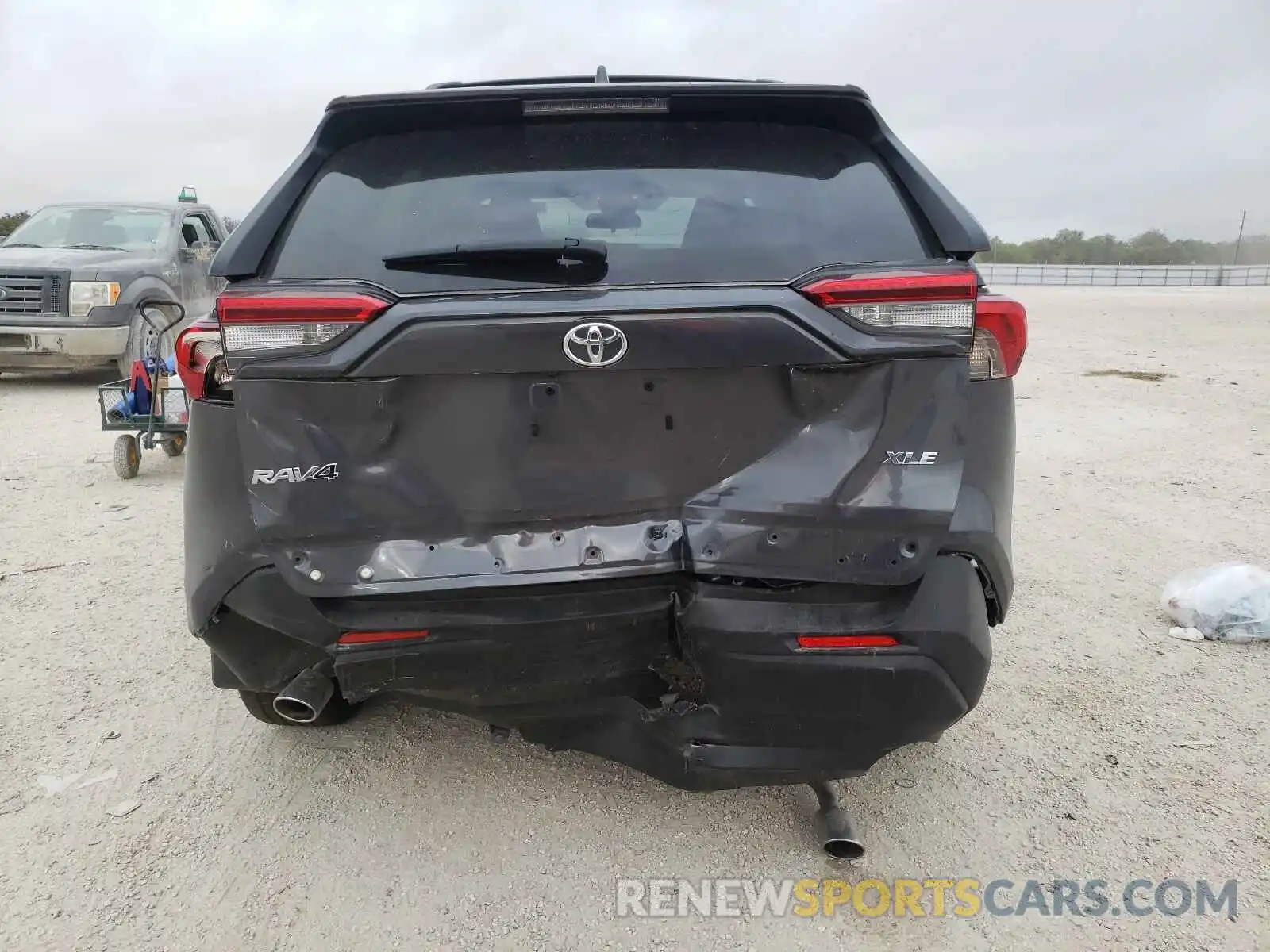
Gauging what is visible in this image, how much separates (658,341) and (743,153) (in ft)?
2.21

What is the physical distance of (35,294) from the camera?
30.6 feet

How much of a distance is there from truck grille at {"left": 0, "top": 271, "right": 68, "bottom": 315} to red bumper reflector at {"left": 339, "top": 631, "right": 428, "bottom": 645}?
9350 millimetres

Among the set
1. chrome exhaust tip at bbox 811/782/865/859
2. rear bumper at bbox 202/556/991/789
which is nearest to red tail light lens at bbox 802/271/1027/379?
rear bumper at bbox 202/556/991/789

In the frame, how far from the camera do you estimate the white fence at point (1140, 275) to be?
1726 inches

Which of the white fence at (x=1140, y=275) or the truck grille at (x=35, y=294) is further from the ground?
the white fence at (x=1140, y=275)

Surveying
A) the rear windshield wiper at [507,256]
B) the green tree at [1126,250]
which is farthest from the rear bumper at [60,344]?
the green tree at [1126,250]

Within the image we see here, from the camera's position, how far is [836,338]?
193 cm

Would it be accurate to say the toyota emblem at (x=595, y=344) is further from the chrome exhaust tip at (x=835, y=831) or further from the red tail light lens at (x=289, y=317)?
the chrome exhaust tip at (x=835, y=831)

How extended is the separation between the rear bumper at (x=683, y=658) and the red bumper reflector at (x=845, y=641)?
16mm

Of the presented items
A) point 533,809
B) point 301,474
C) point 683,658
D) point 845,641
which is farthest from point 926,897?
point 301,474

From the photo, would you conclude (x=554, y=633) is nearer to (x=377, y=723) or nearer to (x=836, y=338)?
(x=836, y=338)

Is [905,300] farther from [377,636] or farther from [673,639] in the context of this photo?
[377,636]

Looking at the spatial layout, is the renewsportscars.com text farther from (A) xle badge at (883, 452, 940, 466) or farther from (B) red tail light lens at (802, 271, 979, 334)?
(B) red tail light lens at (802, 271, 979, 334)

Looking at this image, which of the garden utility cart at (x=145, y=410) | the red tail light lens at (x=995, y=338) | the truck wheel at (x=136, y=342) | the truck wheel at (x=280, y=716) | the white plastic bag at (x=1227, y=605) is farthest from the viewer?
the truck wheel at (x=136, y=342)
